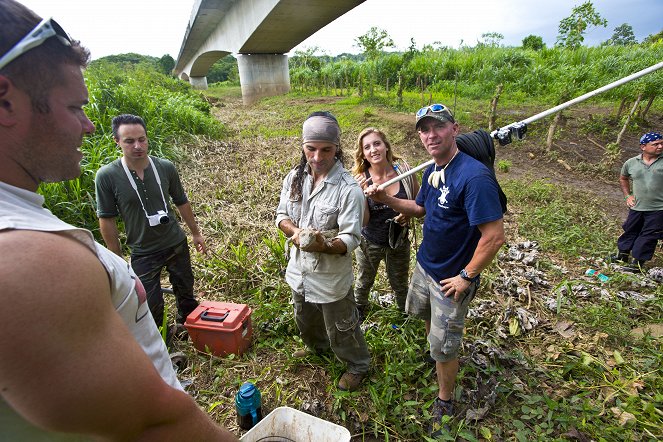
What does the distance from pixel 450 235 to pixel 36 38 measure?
2.18 metres

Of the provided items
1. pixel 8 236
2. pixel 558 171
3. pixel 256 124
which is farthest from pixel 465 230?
pixel 256 124

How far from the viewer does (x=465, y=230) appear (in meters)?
2.18

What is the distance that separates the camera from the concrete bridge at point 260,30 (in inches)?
515

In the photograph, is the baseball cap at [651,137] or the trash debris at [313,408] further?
the baseball cap at [651,137]

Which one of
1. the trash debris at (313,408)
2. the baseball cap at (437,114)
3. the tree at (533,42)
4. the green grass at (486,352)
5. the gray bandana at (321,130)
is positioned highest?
the tree at (533,42)

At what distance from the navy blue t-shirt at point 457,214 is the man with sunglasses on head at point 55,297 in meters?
1.77

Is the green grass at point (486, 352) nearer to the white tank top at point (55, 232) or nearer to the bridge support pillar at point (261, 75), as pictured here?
the white tank top at point (55, 232)

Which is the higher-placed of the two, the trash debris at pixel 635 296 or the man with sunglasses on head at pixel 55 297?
the man with sunglasses on head at pixel 55 297

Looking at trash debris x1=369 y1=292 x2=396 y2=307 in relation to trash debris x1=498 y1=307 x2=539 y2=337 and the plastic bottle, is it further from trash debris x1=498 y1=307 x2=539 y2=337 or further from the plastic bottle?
the plastic bottle

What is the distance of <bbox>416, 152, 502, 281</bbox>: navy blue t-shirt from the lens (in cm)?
197

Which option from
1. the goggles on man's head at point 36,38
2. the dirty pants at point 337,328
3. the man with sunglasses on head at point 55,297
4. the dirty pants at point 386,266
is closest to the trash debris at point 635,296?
the dirty pants at point 386,266

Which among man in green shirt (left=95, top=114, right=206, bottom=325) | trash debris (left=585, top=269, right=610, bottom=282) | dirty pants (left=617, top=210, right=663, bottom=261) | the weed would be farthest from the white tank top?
the weed

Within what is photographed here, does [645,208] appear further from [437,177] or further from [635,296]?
[437,177]

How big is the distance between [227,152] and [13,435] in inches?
320
